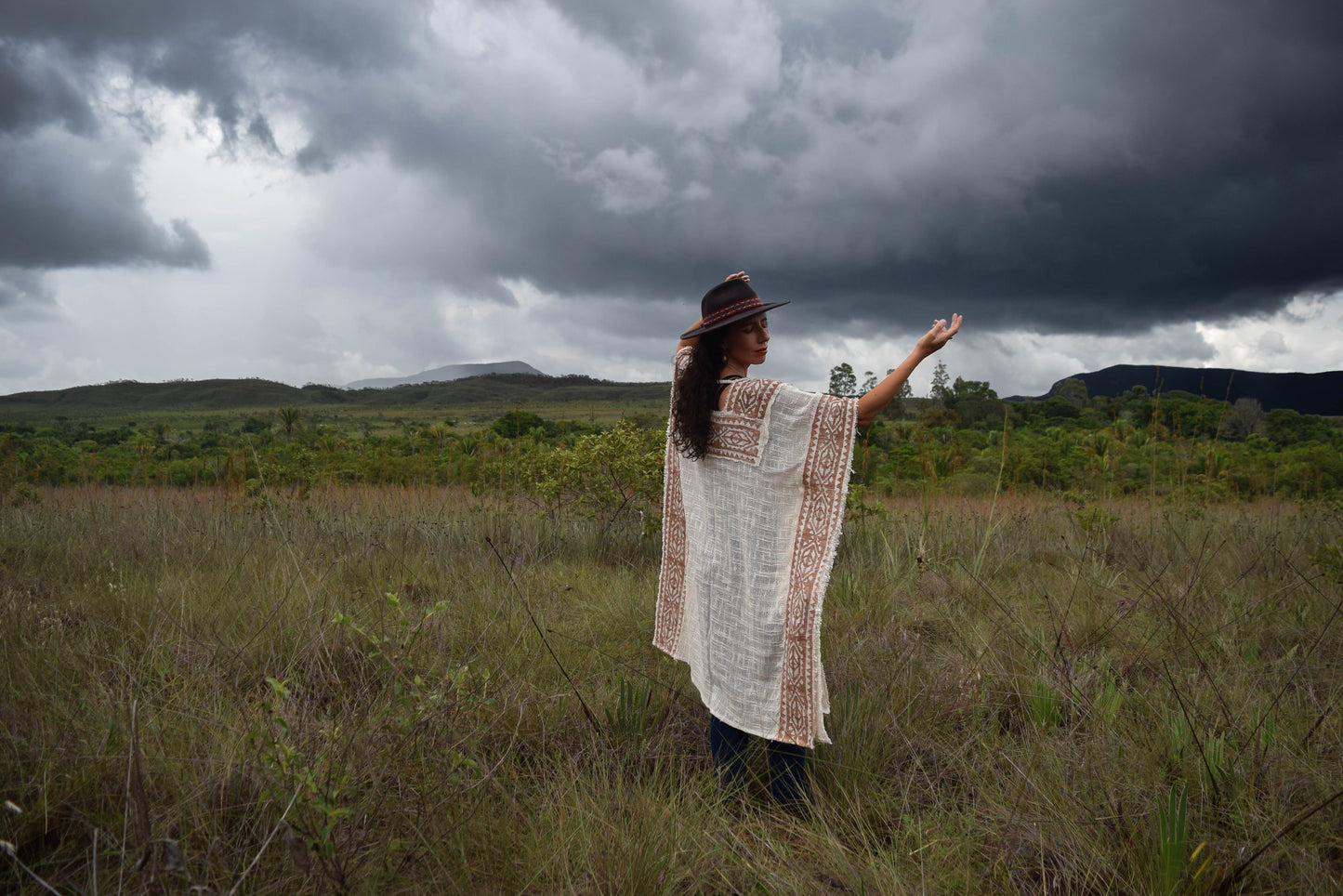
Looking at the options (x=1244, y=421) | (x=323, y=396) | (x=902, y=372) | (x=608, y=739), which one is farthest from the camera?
(x=323, y=396)

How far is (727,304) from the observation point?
236cm

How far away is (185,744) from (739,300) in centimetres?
235

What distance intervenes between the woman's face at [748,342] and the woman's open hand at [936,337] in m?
0.55

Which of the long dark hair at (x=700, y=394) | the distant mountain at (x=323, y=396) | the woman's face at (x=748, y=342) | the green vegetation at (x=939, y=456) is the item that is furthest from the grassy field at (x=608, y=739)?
the distant mountain at (x=323, y=396)

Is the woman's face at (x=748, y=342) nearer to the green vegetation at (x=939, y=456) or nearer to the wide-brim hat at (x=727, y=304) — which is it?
the wide-brim hat at (x=727, y=304)

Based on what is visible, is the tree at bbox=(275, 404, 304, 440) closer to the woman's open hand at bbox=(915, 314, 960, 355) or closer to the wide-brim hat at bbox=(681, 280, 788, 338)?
the wide-brim hat at bbox=(681, 280, 788, 338)

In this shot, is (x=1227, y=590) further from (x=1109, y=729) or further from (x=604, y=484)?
(x=604, y=484)

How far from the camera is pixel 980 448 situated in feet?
48.2

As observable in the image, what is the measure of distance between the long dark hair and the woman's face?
26mm

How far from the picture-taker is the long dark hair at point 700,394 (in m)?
2.35

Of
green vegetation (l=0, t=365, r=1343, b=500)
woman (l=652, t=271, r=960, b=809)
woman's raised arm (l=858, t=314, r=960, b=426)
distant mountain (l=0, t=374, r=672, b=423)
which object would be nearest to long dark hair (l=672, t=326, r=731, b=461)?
woman (l=652, t=271, r=960, b=809)

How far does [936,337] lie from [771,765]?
1497 millimetres

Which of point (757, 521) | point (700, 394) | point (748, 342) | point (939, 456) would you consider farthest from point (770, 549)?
point (939, 456)

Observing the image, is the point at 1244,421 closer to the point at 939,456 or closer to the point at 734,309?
the point at 939,456
